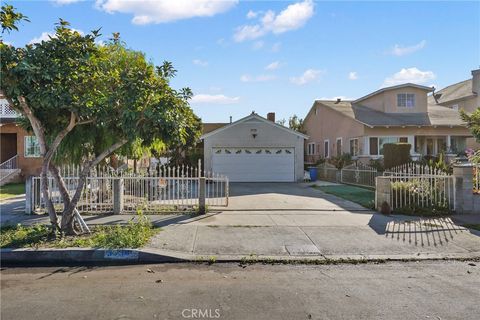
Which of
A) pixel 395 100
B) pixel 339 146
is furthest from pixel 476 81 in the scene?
pixel 339 146

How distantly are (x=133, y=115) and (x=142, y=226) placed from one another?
2472mm

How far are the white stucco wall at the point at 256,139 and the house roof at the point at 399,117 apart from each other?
4.44 metres

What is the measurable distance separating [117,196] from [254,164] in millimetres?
13314

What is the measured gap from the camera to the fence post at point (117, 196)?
10219 mm

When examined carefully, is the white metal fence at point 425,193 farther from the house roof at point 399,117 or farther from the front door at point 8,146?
the front door at point 8,146

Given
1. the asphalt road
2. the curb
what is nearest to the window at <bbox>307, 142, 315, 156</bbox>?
the curb

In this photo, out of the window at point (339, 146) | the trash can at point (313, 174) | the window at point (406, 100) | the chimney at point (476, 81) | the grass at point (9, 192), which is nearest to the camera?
the grass at point (9, 192)

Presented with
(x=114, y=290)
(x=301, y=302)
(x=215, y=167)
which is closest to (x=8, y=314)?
(x=114, y=290)

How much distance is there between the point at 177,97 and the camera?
312 inches

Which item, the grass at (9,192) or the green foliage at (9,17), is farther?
the grass at (9,192)

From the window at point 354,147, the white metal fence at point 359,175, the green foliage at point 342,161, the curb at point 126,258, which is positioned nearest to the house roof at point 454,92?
the window at point 354,147

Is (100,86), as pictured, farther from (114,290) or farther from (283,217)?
(283,217)

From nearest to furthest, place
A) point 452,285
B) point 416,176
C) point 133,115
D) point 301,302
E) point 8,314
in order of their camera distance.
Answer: point 8,314 → point 301,302 → point 452,285 → point 133,115 → point 416,176

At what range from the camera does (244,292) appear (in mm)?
4859
